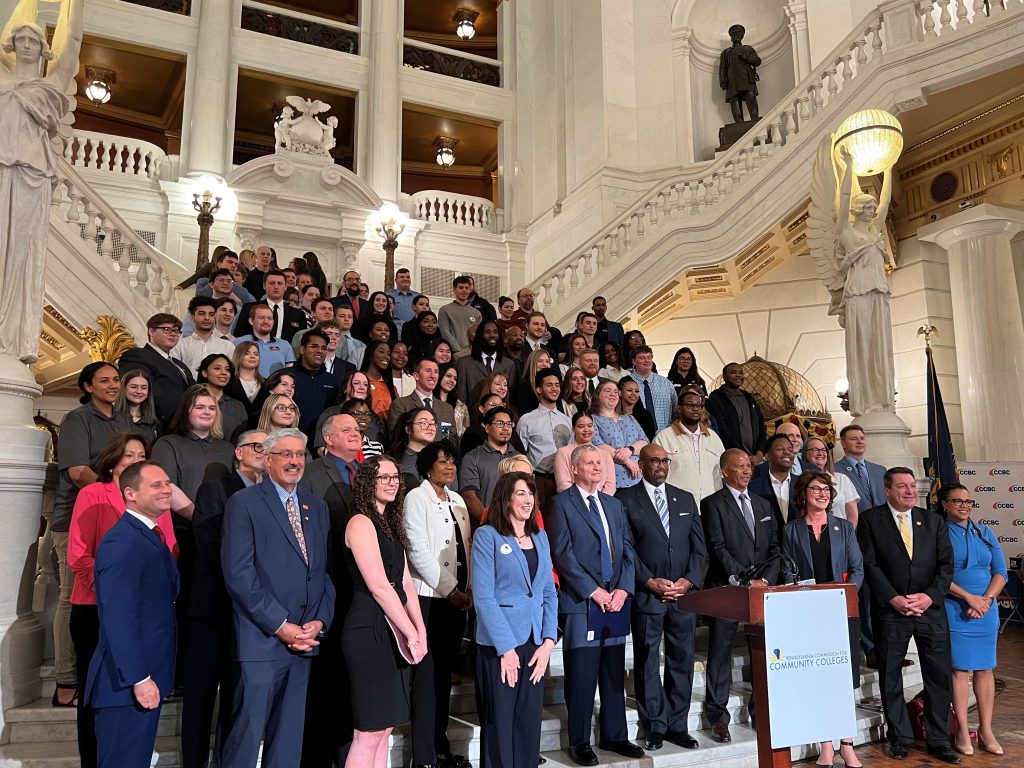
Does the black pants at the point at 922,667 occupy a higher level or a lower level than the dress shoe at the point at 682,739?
higher

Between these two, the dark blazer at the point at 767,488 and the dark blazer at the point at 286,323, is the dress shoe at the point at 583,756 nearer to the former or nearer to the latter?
the dark blazer at the point at 767,488

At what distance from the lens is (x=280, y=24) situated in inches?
567

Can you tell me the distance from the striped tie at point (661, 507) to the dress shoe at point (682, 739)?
0.99 meters

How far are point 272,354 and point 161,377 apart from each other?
0.99 metres

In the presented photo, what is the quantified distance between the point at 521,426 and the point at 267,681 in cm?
256

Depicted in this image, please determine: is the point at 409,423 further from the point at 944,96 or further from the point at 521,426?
the point at 944,96

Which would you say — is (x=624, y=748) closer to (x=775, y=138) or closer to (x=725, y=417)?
(x=725, y=417)

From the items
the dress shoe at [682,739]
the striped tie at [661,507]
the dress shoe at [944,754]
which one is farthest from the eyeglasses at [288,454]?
the dress shoe at [944,754]

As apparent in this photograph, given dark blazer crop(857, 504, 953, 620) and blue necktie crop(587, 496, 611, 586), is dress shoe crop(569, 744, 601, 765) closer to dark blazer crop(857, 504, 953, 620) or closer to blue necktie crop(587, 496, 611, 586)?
blue necktie crop(587, 496, 611, 586)

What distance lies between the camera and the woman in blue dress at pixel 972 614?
183 inches

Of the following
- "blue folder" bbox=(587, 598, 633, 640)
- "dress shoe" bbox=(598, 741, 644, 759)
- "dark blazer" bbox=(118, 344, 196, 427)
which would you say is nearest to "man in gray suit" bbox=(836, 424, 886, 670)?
"blue folder" bbox=(587, 598, 633, 640)

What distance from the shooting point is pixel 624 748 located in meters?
4.04

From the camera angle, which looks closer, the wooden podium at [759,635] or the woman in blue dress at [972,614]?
the wooden podium at [759,635]

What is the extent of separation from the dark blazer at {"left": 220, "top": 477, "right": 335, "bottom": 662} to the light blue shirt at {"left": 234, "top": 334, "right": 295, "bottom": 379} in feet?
7.77
